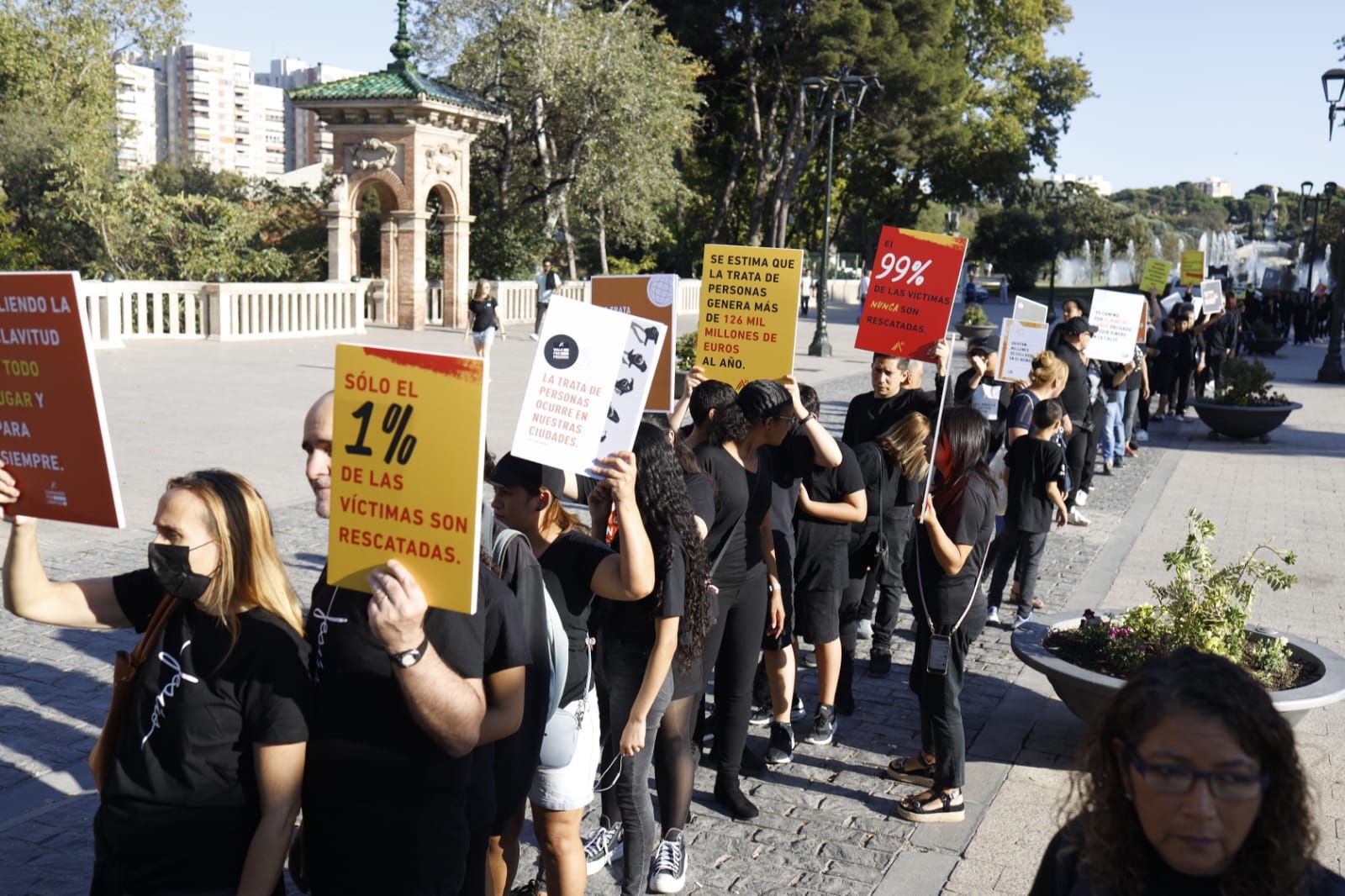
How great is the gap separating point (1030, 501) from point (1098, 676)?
2.86m

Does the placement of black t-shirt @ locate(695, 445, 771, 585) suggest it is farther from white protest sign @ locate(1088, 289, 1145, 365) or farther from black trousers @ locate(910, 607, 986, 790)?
white protest sign @ locate(1088, 289, 1145, 365)

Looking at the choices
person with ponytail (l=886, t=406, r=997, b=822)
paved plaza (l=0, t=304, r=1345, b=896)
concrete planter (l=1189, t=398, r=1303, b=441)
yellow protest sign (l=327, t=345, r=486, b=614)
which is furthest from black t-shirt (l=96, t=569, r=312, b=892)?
concrete planter (l=1189, t=398, r=1303, b=441)

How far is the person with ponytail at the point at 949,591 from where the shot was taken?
17.6ft

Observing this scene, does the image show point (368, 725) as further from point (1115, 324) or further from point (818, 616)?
point (1115, 324)

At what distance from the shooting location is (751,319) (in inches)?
280

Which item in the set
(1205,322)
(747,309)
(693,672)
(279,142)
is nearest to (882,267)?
(747,309)

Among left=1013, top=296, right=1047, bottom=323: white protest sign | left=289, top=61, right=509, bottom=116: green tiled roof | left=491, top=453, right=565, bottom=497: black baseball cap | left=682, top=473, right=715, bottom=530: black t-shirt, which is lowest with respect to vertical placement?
left=682, top=473, right=715, bottom=530: black t-shirt

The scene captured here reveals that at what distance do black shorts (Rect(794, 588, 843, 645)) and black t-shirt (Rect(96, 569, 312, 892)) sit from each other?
3.63 metres

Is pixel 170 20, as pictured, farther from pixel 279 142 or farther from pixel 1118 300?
pixel 279 142

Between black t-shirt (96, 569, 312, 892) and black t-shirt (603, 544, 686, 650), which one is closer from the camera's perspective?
black t-shirt (96, 569, 312, 892)

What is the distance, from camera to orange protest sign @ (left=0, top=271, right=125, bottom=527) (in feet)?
10.9

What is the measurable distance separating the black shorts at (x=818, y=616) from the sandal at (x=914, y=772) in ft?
2.25

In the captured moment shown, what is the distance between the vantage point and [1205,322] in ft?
66.1

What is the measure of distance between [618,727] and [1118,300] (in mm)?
10510
